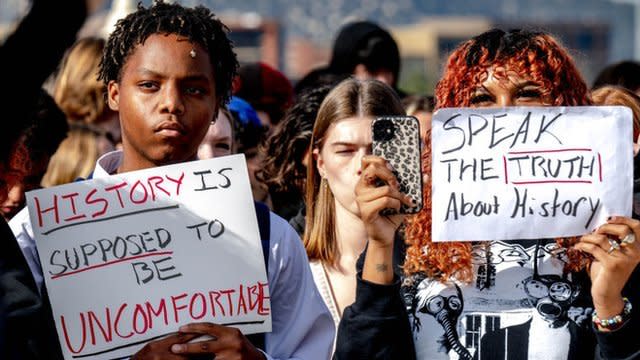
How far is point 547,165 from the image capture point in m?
3.57

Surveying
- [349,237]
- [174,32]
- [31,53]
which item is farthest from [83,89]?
[31,53]

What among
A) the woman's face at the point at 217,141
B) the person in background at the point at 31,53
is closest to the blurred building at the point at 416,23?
the woman's face at the point at 217,141

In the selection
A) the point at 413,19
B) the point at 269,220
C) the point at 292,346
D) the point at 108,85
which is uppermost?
the point at 413,19

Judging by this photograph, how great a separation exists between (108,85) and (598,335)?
1552 millimetres

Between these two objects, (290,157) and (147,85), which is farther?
(290,157)

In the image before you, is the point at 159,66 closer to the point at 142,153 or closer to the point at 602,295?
the point at 142,153

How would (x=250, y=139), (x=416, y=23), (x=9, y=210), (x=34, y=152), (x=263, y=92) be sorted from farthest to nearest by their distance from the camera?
1. (x=416, y=23)
2. (x=263, y=92)
3. (x=250, y=139)
4. (x=34, y=152)
5. (x=9, y=210)

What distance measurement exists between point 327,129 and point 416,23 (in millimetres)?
90636

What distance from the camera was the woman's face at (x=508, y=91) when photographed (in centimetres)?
370

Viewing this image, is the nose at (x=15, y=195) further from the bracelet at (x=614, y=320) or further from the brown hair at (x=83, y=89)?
the bracelet at (x=614, y=320)

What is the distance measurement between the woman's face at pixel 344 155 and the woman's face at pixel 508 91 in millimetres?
1231

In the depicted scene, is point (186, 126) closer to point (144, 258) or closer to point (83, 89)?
point (144, 258)

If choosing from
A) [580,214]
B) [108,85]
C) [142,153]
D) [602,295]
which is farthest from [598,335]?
[108,85]

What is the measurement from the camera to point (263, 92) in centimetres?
721
